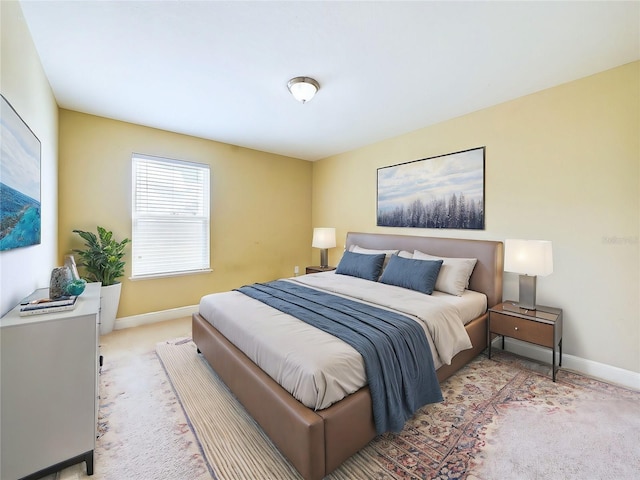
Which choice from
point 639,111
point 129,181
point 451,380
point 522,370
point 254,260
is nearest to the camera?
point 639,111

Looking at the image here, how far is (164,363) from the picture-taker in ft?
8.65

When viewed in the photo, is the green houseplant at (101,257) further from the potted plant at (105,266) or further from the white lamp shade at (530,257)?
the white lamp shade at (530,257)

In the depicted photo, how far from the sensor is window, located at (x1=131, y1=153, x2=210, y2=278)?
142 inches

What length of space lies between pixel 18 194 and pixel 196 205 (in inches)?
96.9

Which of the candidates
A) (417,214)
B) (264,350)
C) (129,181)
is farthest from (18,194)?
(417,214)

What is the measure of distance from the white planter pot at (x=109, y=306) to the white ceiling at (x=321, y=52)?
2.03 metres

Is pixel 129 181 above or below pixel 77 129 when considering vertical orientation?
below

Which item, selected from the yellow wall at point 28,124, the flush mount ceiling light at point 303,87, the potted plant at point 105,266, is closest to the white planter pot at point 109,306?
the potted plant at point 105,266

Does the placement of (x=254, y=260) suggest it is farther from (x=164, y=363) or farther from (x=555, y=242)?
(x=555, y=242)

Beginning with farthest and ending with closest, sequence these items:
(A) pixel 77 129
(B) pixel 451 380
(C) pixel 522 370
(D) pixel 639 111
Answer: (A) pixel 77 129 → (C) pixel 522 370 → (B) pixel 451 380 → (D) pixel 639 111

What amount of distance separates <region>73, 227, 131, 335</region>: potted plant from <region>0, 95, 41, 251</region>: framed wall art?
1128 mm

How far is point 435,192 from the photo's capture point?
3.48 metres

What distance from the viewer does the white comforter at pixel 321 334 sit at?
Answer: 1469 millimetres

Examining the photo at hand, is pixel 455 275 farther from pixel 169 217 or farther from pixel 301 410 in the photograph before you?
pixel 169 217
